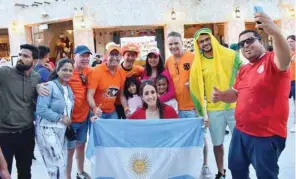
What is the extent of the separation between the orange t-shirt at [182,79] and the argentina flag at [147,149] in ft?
2.44

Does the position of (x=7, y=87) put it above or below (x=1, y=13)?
below

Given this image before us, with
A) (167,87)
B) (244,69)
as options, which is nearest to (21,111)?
(167,87)

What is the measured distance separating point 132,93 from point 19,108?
4.95ft

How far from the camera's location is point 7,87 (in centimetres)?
348

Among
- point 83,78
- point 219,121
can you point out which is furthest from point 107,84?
point 219,121

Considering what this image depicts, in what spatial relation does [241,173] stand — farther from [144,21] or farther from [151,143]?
[144,21]

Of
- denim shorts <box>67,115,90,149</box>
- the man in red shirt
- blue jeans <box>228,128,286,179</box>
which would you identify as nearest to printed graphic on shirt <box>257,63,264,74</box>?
Answer: the man in red shirt

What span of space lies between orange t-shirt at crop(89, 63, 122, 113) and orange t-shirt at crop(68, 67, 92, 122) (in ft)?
0.40

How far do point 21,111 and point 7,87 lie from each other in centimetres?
27

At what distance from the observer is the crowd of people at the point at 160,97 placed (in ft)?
9.68

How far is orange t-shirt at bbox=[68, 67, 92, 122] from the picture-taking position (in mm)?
4344

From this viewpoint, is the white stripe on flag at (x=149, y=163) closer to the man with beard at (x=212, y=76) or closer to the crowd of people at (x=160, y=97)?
the crowd of people at (x=160, y=97)

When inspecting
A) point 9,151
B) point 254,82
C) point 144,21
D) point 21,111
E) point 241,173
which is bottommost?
point 241,173

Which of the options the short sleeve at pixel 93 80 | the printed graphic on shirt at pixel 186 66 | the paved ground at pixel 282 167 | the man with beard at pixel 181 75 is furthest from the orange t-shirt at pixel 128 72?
the paved ground at pixel 282 167
